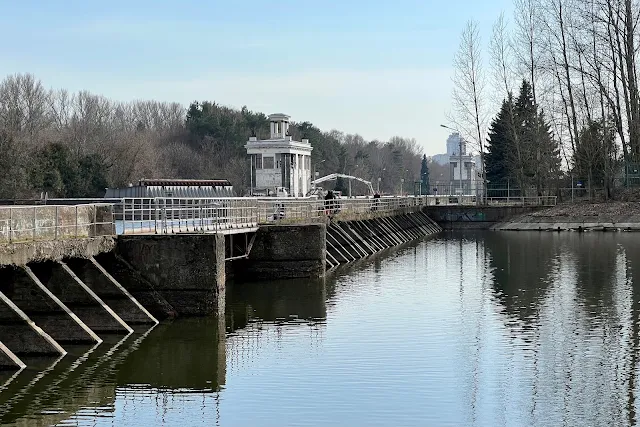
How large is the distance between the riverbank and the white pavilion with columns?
3010cm

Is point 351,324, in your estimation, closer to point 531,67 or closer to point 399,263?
point 399,263

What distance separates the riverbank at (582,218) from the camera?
2781 inches

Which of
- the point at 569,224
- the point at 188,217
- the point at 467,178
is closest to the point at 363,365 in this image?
the point at 188,217

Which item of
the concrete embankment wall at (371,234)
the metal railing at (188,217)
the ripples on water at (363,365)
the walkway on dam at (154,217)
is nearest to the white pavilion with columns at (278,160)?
the concrete embankment wall at (371,234)

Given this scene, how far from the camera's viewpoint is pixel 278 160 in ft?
341

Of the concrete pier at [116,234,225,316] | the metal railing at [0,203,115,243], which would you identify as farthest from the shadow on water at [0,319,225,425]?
the metal railing at [0,203,115,243]

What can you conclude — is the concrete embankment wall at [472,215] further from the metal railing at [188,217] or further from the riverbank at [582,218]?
the metal railing at [188,217]

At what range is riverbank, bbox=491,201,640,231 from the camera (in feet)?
232

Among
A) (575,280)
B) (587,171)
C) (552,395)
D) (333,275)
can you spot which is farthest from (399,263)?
(587,171)

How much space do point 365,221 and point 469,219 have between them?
23.4 metres

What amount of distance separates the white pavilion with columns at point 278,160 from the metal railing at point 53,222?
237ft

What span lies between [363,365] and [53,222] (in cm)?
843

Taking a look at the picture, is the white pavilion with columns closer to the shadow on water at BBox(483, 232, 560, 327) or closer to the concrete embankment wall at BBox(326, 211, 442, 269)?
the concrete embankment wall at BBox(326, 211, 442, 269)

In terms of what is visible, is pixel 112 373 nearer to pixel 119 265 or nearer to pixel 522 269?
pixel 119 265
